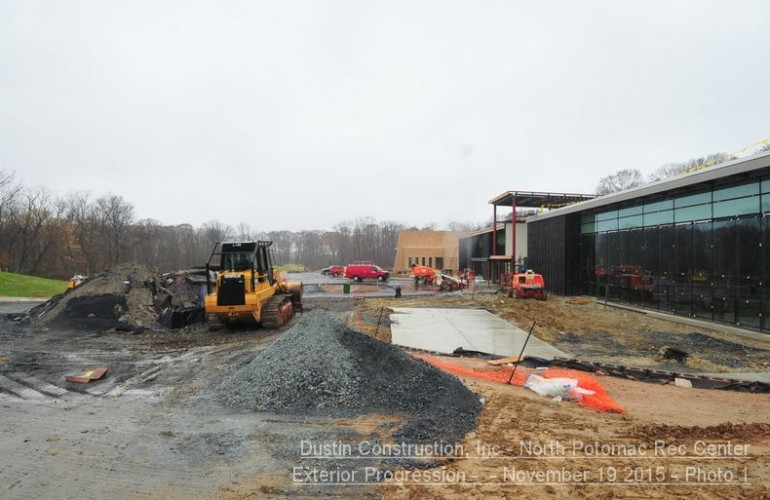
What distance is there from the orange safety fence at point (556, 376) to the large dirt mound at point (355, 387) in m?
1.66

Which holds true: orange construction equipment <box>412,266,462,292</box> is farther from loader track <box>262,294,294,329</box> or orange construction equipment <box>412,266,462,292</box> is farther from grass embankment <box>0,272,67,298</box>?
grass embankment <box>0,272,67,298</box>

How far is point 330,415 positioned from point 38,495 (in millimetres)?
3232

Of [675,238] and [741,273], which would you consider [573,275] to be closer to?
[675,238]

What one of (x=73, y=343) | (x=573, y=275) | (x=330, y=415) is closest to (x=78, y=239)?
(x=73, y=343)

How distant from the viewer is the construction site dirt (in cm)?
432

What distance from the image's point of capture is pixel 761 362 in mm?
10430

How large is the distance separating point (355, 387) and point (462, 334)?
25.9 ft

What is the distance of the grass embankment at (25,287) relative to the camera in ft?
109

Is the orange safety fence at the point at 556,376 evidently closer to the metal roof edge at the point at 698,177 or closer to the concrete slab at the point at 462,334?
the concrete slab at the point at 462,334

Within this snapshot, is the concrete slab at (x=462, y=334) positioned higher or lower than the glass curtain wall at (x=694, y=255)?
lower

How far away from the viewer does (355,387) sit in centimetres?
688

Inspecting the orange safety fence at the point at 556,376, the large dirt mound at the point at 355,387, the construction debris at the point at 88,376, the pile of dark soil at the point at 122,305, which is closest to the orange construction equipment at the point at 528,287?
the orange safety fence at the point at 556,376

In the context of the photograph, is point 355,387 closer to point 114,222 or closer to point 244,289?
point 244,289

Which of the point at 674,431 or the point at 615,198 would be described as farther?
the point at 615,198
